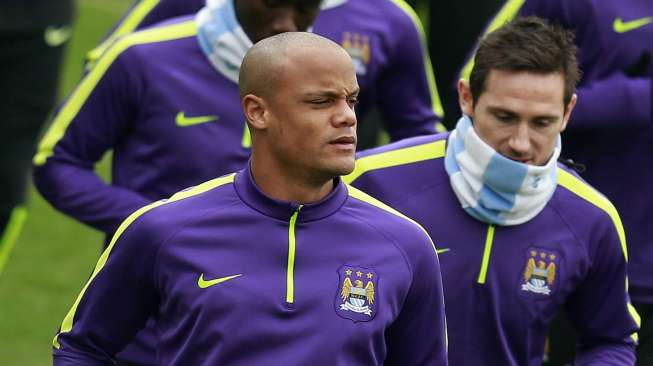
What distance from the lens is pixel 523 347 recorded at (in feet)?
18.9

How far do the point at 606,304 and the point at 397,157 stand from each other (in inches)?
33.3

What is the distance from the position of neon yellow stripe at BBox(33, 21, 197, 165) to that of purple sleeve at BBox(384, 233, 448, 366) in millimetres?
1818

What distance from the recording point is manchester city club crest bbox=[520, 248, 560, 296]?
18.9ft

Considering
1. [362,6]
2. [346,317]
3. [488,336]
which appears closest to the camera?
[346,317]

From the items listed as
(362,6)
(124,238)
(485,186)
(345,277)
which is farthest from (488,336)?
(362,6)

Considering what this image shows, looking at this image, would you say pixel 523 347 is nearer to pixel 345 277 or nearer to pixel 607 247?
pixel 607 247

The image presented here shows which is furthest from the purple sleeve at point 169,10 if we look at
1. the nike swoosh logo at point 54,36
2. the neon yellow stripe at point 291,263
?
the neon yellow stripe at point 291,263

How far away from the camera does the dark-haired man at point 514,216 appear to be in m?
5.71

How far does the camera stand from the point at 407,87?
7203 mm

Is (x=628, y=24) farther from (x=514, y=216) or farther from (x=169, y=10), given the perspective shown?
(x=169, y=10)

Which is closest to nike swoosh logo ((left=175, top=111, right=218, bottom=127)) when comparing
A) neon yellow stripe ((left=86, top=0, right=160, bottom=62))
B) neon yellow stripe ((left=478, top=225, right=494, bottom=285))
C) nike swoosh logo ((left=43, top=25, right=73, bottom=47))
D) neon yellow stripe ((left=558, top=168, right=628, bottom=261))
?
neon yellow stripe ((left=86, top=0, right=160, bottom=62))

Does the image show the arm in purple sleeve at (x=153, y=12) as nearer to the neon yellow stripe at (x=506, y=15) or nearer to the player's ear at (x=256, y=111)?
the neon yellow stripe at (x=506, y=15)

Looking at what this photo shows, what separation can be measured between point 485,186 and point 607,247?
0.46 meters

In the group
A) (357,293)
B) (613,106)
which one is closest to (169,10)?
(613,106)
